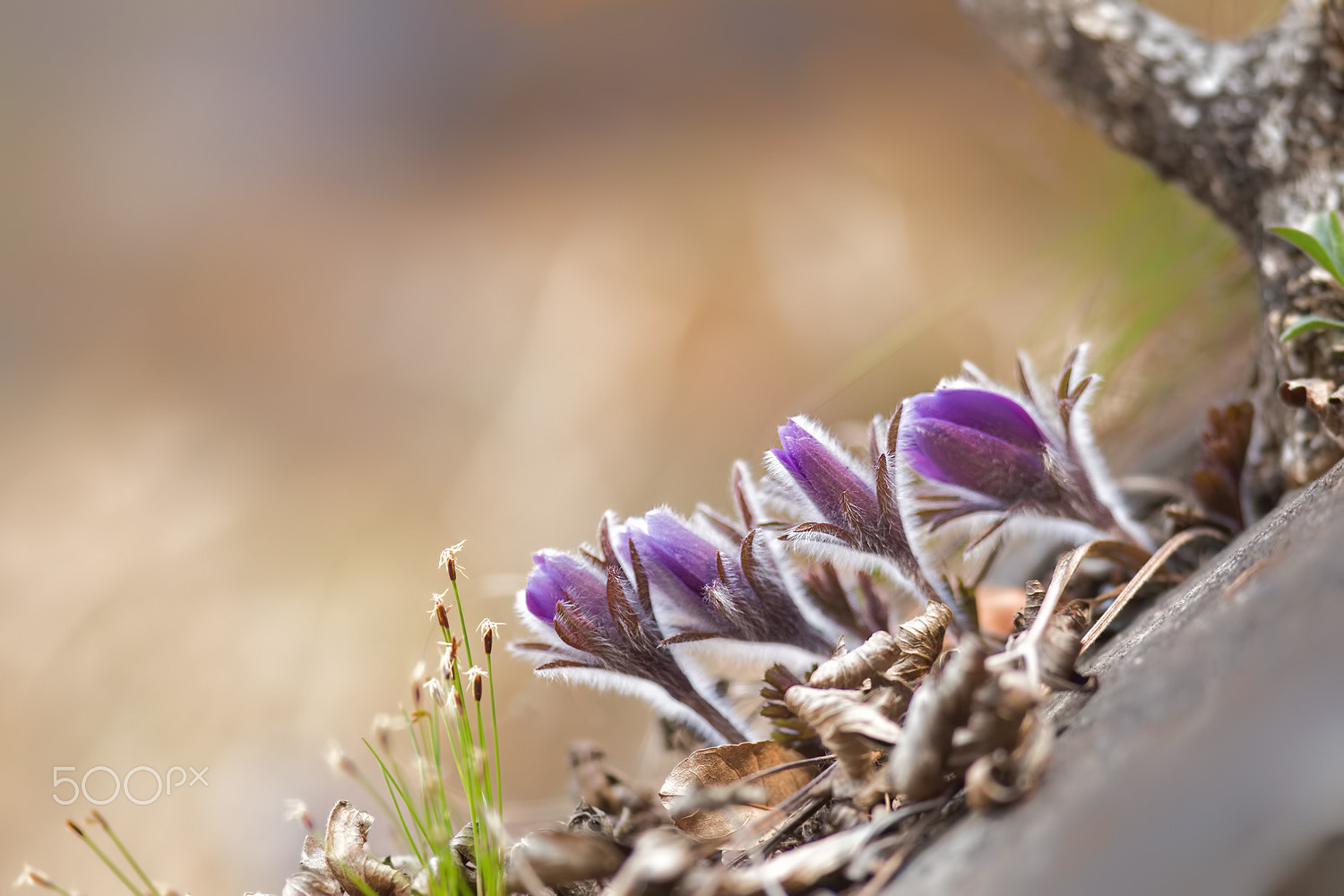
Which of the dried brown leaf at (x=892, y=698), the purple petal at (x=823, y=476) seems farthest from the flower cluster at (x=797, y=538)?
the dried brown leaf at (x=892, y=698)

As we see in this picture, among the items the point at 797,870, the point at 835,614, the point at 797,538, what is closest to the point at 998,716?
the point at 797,870

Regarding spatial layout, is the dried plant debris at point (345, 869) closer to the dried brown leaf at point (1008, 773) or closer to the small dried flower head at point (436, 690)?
the small dried flower head at point (436, 690)

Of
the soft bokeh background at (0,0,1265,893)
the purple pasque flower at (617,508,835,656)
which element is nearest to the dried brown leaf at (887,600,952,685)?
the purple pasque flower at (617,508,835,656)

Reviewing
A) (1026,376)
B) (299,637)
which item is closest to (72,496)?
(299,637)

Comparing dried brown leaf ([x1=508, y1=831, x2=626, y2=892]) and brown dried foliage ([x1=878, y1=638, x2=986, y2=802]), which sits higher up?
dried brown leaf ([x1=508, y1=831, x2=626, y2=892])

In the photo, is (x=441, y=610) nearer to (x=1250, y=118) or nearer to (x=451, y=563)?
(x=451, y=563)

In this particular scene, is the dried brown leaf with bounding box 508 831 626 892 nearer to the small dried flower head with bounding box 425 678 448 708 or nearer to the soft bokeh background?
the small dried flower head with bounding box 425 678 448 708
